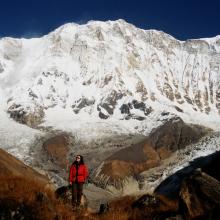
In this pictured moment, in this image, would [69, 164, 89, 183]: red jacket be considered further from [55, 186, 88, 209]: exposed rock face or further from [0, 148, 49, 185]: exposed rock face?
[0, 148, 49, 185]: exposed rock face

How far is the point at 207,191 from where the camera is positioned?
1591 centimetres

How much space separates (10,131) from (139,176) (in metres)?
54.5

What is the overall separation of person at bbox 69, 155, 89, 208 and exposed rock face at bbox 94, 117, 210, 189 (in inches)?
4393

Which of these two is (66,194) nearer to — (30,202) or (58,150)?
(30,202)

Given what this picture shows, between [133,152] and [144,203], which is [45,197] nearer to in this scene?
[144,203]

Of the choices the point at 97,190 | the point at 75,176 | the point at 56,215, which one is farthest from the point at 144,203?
the point at 97,190

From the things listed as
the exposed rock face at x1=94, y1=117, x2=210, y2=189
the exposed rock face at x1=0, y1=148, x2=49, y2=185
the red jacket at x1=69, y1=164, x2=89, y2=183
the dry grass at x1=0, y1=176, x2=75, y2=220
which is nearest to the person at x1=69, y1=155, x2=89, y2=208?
the red jacket at x1=69, y1=164, x2=89, y2=183

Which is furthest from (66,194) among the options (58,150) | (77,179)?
(58,150)

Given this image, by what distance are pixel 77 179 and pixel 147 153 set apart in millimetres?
142794

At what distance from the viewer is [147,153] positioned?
161 m

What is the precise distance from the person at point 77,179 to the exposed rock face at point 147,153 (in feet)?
366

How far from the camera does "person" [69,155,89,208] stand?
1861 centimetres

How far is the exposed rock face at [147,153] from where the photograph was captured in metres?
138

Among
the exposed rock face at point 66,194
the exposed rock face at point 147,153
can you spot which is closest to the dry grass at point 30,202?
the exposed rock face at point 66,194
